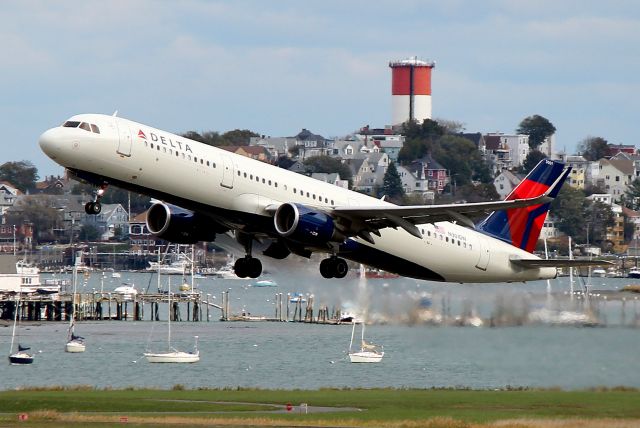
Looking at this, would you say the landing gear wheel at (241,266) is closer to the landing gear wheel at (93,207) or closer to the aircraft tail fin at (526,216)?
the landing gear wheel at (93,207)

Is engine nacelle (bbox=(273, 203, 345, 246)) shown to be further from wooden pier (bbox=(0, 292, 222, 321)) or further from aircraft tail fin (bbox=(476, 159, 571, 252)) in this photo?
wooden pier (bbox=(0, 292, 222, 321))

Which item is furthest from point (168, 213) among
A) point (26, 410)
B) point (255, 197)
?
point (26, 410)

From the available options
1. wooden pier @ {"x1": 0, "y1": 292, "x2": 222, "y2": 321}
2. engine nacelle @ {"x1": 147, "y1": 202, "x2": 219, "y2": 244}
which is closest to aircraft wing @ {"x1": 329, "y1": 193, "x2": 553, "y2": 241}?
engine nacelle @ {"x1": 147, "y1": 202, "x2": 219, "y2": 244}

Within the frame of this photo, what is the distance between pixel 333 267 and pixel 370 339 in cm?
7451

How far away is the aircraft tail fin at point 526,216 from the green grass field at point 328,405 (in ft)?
24.5

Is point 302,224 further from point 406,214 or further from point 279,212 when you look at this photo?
point 406,214

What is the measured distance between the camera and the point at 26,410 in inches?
2867

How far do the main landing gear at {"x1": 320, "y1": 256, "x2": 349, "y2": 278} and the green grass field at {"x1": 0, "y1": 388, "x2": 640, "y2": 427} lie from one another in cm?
584

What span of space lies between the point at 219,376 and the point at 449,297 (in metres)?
39.8

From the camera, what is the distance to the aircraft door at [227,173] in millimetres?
58906

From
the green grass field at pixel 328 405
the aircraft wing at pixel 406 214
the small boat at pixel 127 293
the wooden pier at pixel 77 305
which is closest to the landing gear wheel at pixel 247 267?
the aircraft wing at pixel 406 214

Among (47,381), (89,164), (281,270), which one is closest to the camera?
(89,164)

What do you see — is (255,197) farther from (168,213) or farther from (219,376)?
(219,376)

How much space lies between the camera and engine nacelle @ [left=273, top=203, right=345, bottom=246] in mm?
59281
